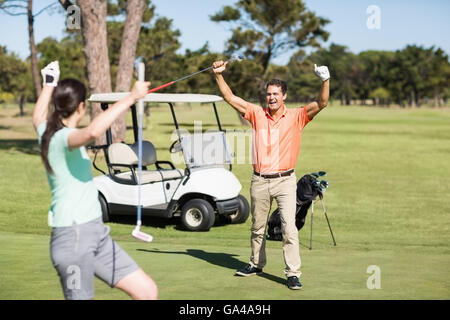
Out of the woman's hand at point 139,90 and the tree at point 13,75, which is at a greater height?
the tree at point 13,75

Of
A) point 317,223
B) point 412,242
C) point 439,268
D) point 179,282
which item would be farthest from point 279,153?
point 317,223

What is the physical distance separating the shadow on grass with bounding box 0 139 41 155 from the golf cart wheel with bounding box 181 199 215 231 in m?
15.4

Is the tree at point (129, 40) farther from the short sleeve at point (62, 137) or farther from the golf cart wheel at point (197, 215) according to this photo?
the short sleeve at point (62, 137)

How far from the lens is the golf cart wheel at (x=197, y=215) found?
32.3 ft

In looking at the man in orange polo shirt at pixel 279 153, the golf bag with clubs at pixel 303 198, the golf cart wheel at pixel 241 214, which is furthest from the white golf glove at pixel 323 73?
the golf cart wheel at pixel 241 214

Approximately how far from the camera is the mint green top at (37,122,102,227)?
331 cm

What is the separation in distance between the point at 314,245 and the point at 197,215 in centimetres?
205

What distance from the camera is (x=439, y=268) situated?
6605 millimetres

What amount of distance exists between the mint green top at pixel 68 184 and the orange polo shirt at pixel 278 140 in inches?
102

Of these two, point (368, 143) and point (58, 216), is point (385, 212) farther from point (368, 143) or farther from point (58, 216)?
point (368, 143)

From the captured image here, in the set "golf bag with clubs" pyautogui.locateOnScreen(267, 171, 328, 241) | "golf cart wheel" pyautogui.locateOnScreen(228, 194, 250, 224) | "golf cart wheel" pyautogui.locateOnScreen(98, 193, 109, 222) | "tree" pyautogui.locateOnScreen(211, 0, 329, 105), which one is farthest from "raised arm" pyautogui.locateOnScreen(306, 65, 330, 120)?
"tree" pyautogui.locateOnScreen(211, 0, 329, 105)

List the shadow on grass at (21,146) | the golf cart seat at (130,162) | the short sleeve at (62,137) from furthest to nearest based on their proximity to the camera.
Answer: the shadow on grass at (21,146) < the golf cart seat at (130,162) < the short sleeve at (62,137)

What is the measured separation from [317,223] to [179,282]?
6.25 m

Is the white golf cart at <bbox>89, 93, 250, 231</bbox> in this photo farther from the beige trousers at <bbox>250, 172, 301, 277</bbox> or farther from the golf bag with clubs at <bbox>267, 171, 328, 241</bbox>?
the beige trousers at <bbox>250, 172, 301, 277</bbox>
